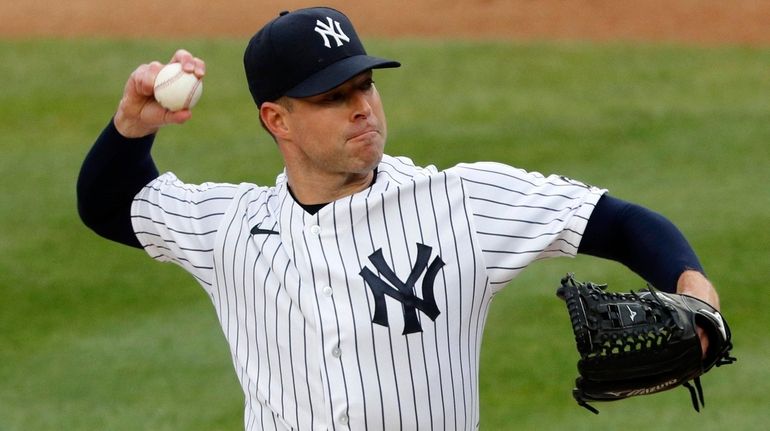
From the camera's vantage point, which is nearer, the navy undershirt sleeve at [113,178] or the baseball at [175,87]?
the baseball at [175,87]

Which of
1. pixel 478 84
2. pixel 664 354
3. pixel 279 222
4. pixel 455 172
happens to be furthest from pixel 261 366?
pixel 478 84

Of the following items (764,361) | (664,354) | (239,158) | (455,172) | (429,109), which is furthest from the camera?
(429,109)

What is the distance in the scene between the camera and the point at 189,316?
739 centimetres

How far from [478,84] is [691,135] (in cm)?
216

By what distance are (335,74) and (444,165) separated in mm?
6025

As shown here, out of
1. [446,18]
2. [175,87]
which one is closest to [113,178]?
[175,87]

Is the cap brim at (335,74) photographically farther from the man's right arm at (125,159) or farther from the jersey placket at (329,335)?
the jersey placket at (329,335)

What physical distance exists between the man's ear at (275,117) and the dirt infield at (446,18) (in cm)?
991

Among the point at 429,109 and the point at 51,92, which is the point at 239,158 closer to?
the point at 429,109

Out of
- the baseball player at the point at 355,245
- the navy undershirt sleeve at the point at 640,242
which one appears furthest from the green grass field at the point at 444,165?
the navy undershirt sleeve at the point at 640,242

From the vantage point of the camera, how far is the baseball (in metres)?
3.38

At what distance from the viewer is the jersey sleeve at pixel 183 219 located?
3.49 metres

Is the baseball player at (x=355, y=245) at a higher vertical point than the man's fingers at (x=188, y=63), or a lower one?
lower

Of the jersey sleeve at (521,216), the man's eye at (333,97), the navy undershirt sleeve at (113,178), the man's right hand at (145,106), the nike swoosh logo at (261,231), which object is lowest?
the jersey sleeve at (521,216)
